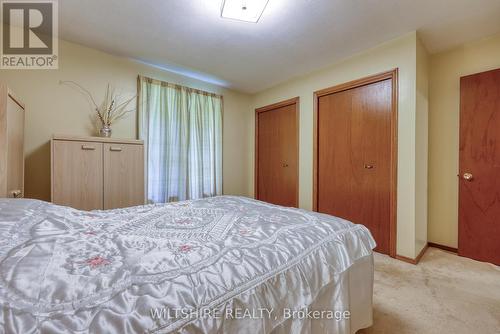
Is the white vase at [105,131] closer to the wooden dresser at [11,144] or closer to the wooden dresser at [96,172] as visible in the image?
the wooden dresser at [96,172]

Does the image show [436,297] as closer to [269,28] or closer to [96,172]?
[269,28]

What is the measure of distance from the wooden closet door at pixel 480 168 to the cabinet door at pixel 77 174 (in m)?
3.87

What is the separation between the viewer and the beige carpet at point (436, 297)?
139cm

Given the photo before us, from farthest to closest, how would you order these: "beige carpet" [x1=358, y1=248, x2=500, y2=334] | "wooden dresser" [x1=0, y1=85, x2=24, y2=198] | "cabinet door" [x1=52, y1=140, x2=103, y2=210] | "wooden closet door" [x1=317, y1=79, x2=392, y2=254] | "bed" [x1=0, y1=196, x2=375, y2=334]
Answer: "wooden closet door" [x1=317, y1=79, x2=392, y2=254] < "cabinet door" [x1=52, y1=140, x2=103, y2=210] < "wooden dresser" [x1=0, y1=85, x2=24, y2=198] < "beige carpet" [x1=358, y1=248, x2=500, y2=334] < "bed" [x1=0, y1=196, x2=375, y2=334]

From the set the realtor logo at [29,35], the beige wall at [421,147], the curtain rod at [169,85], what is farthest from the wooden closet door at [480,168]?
the realtor logo at [29,35]

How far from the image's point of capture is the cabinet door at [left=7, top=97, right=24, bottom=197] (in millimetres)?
1646

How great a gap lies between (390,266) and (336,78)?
7.52ft

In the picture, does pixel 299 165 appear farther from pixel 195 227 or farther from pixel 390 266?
pixel 195 227

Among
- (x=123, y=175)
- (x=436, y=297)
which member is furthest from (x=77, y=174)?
(x=436, y=297)

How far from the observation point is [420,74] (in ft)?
7.81

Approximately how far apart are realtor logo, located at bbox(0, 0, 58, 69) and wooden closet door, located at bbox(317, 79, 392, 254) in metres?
3.10

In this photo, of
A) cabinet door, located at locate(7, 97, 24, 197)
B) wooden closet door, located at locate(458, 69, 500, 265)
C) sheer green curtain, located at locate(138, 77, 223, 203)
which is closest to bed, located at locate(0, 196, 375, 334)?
cabinet door, located at locate(7, 97, 24, 197)

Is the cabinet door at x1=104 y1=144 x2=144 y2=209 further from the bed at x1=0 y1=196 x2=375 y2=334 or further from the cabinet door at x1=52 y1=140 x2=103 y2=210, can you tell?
the bed at x1=0 y1=196 x2=375 y2=334

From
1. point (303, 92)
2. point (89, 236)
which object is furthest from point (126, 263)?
point (303, 92)
